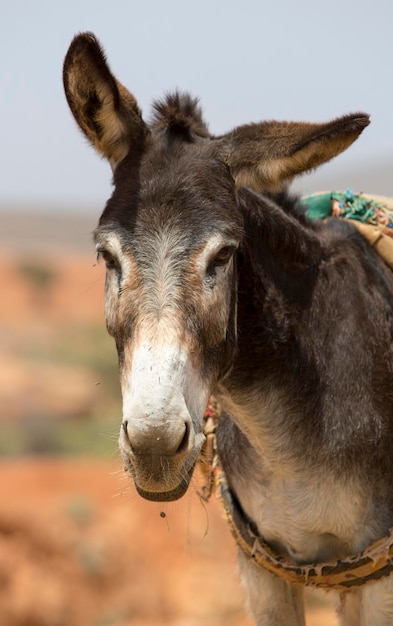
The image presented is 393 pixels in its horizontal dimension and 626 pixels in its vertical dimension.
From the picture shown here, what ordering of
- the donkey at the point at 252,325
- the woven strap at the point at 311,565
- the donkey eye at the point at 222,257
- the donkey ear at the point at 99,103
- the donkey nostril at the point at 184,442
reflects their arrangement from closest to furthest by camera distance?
the donkey nostril at the point at 184,442
the donkey at the point at 252,325
the donkey eye at the point at 222,257
the donkey ear at the point at 99,103
the woven strap at the point at 311,565

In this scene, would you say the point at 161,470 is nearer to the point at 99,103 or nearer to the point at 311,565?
the point at 311,565

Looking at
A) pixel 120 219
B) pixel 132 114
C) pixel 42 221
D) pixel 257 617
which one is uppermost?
pixel 132 114

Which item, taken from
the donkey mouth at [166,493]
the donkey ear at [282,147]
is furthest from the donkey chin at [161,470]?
the donkey ear at [282,147]

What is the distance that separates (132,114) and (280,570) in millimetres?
2258

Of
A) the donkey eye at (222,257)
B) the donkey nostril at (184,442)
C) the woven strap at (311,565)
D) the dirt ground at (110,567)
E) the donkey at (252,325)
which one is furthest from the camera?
the dirt ground at (110,567)

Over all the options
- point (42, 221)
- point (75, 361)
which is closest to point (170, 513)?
point (75, 361)

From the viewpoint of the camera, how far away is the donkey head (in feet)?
11.6

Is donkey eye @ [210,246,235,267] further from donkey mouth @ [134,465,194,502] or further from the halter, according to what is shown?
the halter

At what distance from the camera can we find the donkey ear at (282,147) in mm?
4062

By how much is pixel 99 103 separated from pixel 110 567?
1006 centimetres

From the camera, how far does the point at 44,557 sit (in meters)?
13.1

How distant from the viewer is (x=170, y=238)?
3.75m

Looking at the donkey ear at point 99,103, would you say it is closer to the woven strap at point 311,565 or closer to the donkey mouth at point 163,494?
the donkey mouth at point 163,494

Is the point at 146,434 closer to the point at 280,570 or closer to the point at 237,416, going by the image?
the point at 237,416
